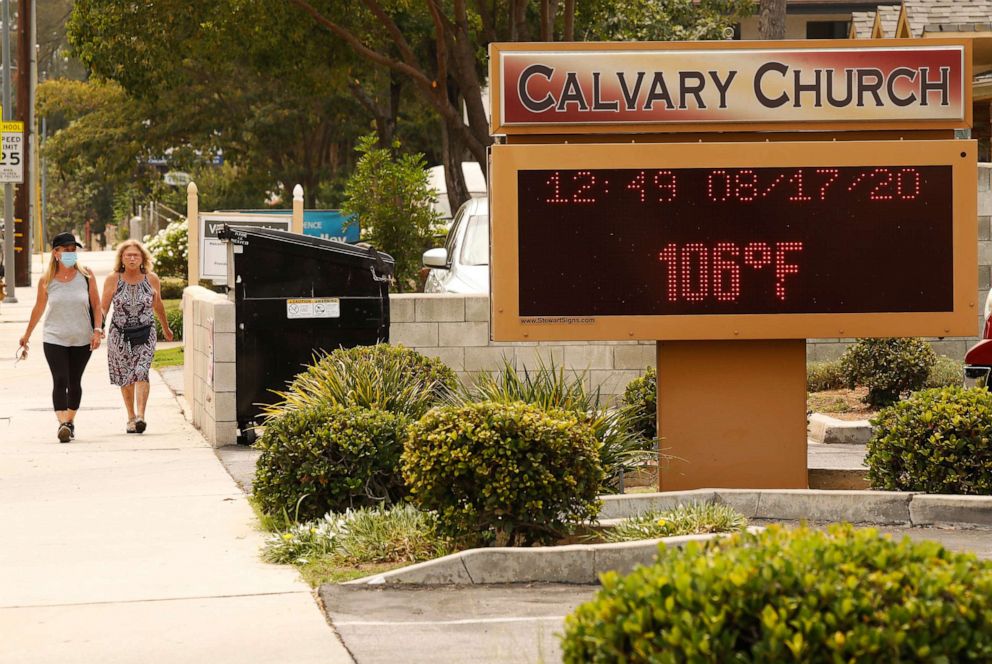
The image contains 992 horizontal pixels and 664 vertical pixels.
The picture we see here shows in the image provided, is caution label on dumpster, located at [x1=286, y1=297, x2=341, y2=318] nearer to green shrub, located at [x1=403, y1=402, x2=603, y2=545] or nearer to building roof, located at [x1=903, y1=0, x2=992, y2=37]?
green shrub, located at [x1=403, y1=402, x2=603, y2=545]

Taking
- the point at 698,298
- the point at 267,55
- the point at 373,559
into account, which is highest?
the point at 267,55

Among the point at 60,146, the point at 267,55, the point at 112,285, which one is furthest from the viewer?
the point at 60,146

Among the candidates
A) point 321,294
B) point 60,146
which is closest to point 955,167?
point 321,294

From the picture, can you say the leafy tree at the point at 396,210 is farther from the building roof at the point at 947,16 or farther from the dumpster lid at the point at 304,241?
the building roof at the point at 947,16

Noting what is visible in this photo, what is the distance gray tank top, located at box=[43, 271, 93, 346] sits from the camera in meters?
13.6

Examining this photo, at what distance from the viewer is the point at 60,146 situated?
48.4 meters

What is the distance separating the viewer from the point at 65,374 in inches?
532

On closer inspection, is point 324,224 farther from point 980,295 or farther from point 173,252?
point 980,295

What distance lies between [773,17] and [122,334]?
8744 mm

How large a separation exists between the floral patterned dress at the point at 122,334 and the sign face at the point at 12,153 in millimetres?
21677

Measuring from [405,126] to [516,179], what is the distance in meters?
36.3

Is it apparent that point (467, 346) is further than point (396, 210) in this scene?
No

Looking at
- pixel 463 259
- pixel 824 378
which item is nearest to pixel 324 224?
pixel 463 259

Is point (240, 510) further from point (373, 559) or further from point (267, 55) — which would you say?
point (267, 55)
